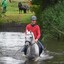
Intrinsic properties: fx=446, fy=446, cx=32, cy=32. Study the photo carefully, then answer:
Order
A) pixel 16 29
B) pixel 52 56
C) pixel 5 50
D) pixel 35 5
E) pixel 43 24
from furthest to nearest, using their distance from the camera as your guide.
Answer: pixel 16 29 → pixel 35 5 → pixel 43 24 → pixel 5 50 → pixel 52 56

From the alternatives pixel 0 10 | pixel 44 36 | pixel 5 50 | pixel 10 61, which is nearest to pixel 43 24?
pixel 44 36

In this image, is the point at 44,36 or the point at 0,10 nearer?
the point at 44,36

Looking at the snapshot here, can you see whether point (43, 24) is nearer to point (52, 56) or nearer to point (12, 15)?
point (52, 56)

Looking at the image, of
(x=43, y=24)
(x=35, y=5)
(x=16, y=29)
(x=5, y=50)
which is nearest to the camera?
(x=5, y=50)

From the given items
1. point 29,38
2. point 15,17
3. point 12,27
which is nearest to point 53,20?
point 29,38

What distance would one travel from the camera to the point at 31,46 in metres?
20.5

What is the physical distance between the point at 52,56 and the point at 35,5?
51.6ft

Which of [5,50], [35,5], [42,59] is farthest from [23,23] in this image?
[42,59]

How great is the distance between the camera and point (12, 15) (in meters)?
48.5

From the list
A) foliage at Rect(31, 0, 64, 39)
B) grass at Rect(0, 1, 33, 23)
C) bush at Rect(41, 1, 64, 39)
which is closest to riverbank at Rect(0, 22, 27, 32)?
grass at Rect(0, 1, 33, 23)

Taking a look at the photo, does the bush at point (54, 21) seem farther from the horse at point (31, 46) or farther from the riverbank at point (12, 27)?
the riverbank at point (12, 27)

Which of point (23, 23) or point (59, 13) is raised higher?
point (59, 13)

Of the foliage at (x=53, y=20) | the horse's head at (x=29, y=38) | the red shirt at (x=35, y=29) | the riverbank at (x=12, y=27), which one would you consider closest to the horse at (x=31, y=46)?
the horse's head at (x=29, y=38)

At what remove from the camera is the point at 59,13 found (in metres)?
30.9
